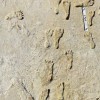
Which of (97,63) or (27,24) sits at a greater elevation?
(27,24)

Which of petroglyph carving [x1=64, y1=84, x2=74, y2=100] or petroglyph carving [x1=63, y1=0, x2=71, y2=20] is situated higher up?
petroglyph carving [x1=63, y1=0, x2=71, y2=20]

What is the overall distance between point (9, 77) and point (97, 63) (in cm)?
58

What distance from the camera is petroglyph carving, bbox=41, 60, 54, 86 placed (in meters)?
2.23

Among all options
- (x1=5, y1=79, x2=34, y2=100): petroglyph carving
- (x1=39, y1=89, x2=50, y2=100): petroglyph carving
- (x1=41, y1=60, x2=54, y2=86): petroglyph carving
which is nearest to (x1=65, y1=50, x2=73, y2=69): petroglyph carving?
(x1=41, y1=60, x2=54, y2=86): petroglyph carving

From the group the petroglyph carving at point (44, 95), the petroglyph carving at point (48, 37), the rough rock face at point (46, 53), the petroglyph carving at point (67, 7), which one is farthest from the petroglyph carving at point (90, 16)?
the petroglyph carving at point (44, 95)

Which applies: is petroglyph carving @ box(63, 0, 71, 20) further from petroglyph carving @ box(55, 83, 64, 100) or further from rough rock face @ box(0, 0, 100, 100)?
petroglyph carving @ box(55, 83, 64, 100)

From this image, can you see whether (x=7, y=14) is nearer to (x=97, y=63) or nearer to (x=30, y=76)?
(x=30, y=76)

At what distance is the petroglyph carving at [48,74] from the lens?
2227 mm

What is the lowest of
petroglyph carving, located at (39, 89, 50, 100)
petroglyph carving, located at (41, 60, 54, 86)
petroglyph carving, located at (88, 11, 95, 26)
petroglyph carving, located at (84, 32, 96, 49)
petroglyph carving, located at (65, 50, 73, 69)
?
petroglyph carving, located at (39, 89, 50, 100)

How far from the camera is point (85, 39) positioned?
2279 mm

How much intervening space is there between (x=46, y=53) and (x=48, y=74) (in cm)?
14

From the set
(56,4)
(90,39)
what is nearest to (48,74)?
(90,39)

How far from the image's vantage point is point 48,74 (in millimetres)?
2234

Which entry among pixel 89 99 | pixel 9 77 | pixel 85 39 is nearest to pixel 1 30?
pixel 9 77
